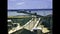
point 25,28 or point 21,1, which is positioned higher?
point 21,1
